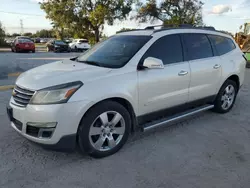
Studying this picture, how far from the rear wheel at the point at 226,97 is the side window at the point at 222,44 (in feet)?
2.16

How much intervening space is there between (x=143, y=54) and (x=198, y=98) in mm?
1509

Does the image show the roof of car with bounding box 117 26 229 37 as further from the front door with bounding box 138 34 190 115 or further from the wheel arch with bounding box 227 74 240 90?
the wheel arch with bounding box 227 74 240 90

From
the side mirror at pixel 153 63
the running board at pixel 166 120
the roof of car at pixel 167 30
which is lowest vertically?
the running board at pixel 166 120

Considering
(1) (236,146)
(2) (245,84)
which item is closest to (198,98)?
(1) (236,146)

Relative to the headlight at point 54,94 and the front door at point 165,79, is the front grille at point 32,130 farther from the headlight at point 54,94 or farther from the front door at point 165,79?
the front door at point 165,79

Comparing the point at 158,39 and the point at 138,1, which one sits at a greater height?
the point at 138,1

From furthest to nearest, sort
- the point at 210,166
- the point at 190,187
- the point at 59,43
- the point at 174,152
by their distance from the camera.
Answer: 1. the point at 59,43
2. the point at 174,152
3. the point at 210,166
4. the point at 190,187

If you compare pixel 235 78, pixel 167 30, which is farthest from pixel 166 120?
pixel 235 78

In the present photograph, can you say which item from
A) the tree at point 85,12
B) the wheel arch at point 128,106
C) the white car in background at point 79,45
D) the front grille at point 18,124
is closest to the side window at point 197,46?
the wheel arch at point 128,106

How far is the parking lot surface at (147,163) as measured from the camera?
2.62 meters

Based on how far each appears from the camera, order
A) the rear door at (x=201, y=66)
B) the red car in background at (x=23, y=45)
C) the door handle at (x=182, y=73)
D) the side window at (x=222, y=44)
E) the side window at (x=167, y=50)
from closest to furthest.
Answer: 1. the side window at (x=167, y=50)
2. the door handle at (x=182, y=73)
3. the rear door at (x=201, y=66)
4. the side window at (x=222, y=44)
5. the red car in background at (x=23, y=45)

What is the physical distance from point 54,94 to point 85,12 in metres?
30.7

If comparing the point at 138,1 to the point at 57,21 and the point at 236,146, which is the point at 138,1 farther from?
the point at 236,146

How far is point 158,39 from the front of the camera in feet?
11.8
